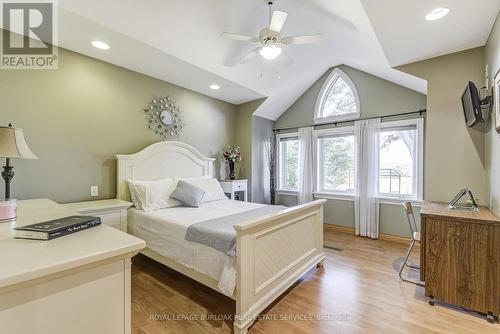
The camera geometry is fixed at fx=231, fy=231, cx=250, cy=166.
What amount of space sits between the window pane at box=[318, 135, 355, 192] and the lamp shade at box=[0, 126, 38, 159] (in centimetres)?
432

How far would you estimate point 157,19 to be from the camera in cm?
241

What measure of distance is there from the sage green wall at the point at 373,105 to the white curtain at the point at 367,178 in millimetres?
157

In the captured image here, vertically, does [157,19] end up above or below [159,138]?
above

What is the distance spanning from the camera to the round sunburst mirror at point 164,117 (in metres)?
3.51

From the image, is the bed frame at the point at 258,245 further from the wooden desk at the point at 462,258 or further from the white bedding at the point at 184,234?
the wooden desk at the point at 462,258

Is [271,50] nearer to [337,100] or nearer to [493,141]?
[493,141]

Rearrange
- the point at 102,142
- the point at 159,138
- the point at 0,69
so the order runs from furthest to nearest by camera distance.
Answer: the point at 159,138
the point at 102,142
the point at 0,69

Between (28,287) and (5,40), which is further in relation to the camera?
(5,40)

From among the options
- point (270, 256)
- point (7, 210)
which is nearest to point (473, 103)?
point (270, 256)

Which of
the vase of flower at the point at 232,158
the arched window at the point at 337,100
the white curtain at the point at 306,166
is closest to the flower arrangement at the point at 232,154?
the vase of flower at the point at 232,158

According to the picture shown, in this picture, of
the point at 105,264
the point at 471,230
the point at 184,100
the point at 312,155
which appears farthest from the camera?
the point at 312,155

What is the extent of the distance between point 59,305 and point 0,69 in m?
2.81

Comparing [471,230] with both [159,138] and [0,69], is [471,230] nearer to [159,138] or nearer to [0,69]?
[159,138]

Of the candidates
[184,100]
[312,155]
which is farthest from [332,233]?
[184,100]
